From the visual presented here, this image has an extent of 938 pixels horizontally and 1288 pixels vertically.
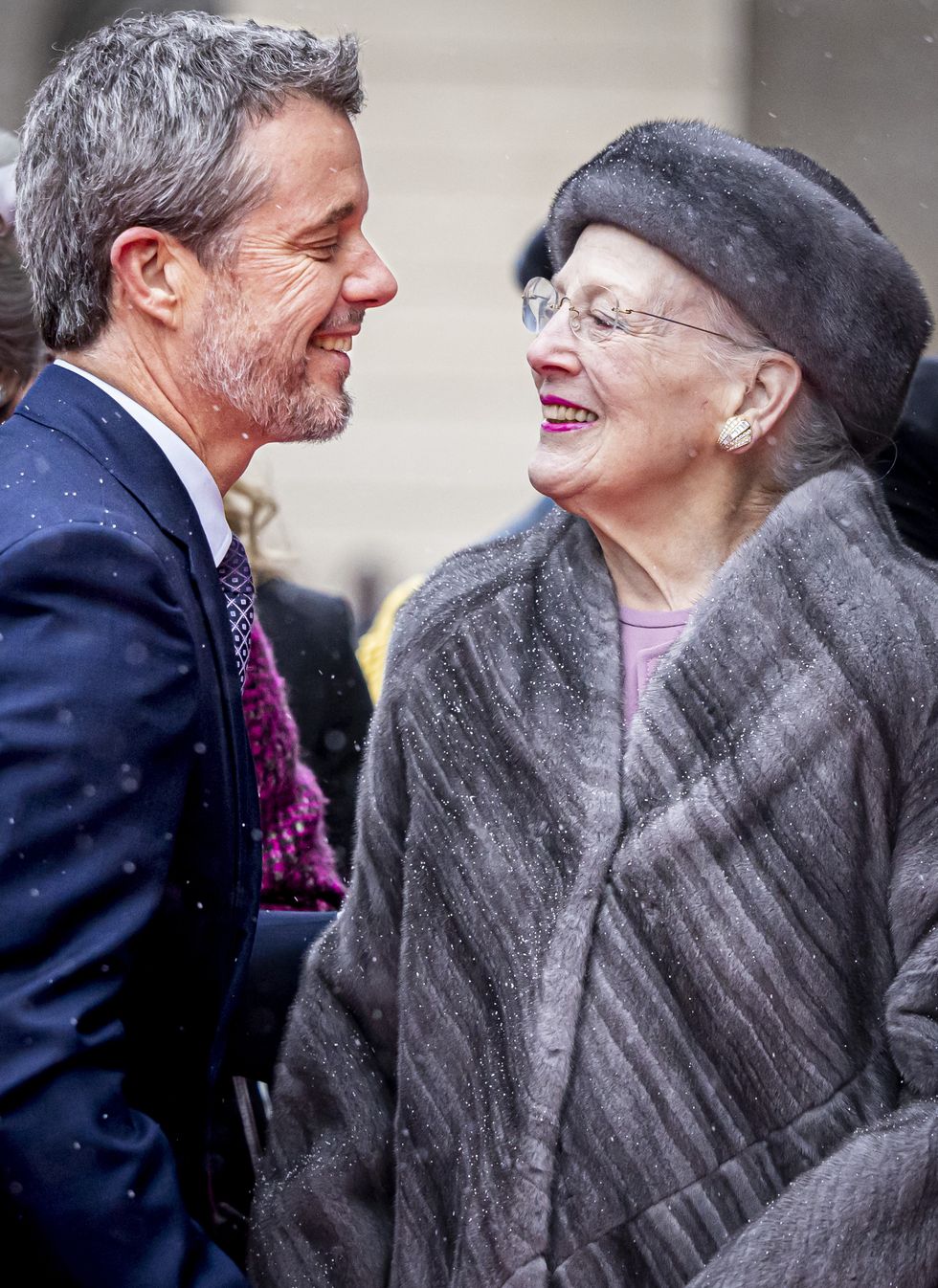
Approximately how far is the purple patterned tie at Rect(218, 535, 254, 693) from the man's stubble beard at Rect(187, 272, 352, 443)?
0.19m

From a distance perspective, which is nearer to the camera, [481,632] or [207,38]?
[207,38]

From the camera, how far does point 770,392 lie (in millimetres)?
2152

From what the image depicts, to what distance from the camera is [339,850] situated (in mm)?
3307

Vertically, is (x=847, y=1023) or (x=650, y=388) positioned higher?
(x=650, y=388)

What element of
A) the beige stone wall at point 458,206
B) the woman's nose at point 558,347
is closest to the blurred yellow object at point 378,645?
the woman's nose at point 558,347

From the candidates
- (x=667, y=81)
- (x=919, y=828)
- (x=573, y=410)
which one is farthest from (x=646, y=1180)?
(x=667, y=81)

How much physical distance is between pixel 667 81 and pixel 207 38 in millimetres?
5448

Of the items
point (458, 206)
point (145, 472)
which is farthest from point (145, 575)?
point (458, 206)

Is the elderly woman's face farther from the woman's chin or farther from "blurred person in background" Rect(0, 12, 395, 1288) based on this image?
"blurred person in background" Rect(0, 12, 395, 1288)

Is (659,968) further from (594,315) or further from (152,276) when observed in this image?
(152,276)

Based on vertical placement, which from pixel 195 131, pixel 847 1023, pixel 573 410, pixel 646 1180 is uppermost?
pixel 195 131

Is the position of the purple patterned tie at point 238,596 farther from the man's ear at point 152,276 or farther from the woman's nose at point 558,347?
the woman's nose at point 558,347

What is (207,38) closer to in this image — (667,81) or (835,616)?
(835,616)

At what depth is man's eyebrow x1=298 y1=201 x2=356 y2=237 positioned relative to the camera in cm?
211
